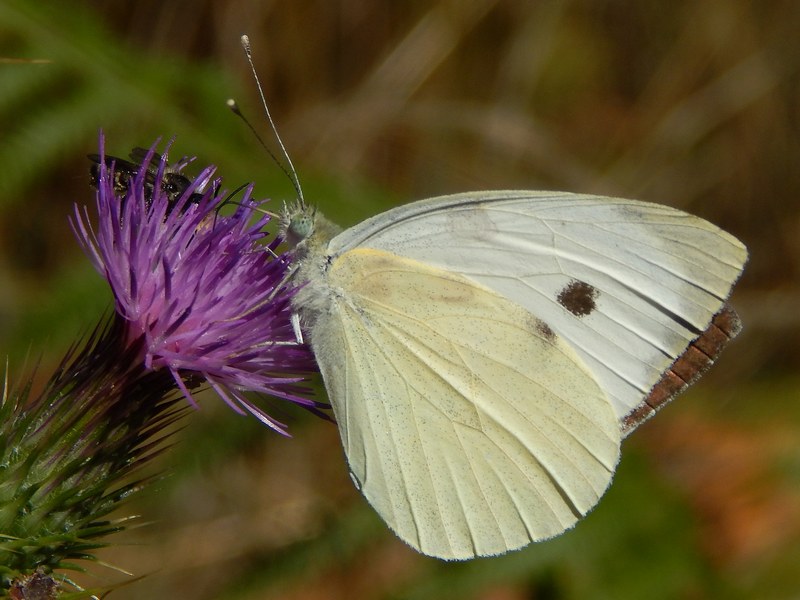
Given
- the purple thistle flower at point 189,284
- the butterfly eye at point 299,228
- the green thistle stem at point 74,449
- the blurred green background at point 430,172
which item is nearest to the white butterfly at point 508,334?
the butterfly eye at point 299,228

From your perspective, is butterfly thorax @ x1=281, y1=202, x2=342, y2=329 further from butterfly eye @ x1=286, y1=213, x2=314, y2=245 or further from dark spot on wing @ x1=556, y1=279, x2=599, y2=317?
dark spot on wing @ x1=556, y1=279, x2=599, y2=317

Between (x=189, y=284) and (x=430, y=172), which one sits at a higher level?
(x=430, y=172)

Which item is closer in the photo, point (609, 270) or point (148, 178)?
point (148, 178)

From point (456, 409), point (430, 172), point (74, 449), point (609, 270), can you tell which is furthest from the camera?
point (430, 172)

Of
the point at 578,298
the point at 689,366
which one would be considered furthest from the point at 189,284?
the point at 689,366

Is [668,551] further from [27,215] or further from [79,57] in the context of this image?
[27,215]

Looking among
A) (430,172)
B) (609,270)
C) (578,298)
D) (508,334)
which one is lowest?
(508,334)

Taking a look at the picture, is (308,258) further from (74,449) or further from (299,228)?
(74,449)
